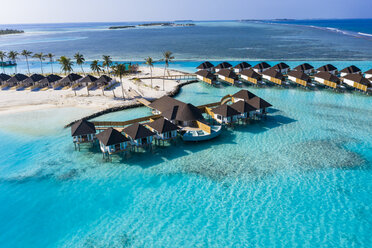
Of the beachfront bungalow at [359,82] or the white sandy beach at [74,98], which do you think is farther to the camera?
the beachfront bungalow at [359,82]

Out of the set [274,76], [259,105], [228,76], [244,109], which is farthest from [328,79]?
[244,109]

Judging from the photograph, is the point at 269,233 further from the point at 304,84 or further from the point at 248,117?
the point at 304,84

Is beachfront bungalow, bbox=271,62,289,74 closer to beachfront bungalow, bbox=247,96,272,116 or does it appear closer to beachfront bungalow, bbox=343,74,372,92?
beachfront bungalow, bbox=343,74,372,92

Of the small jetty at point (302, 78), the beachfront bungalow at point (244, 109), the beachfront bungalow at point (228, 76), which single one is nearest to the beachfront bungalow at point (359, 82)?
the small jetty at point (302, 78)

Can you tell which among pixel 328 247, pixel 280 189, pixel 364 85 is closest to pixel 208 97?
pixel 280 189

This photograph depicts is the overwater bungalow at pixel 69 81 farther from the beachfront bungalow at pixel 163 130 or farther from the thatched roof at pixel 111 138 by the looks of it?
the beachfront bungalow at pixel 163 130

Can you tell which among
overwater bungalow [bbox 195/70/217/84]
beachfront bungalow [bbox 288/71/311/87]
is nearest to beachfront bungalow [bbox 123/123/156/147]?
overwater bungalow [bbox 195/70/217/84]
